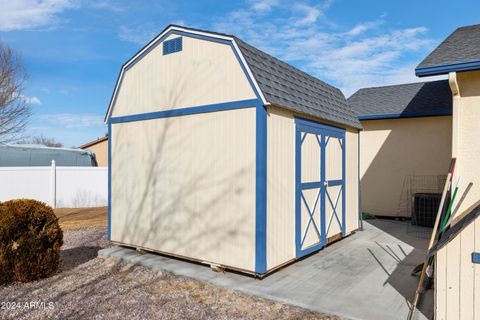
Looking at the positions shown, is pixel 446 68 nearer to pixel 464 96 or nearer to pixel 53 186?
pixel 464 96

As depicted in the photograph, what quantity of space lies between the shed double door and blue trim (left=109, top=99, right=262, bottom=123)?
112 cm

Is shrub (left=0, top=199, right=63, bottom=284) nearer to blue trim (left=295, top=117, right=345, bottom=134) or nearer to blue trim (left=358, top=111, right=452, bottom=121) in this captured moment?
blue trim (left=295, top=117, right=345, bottom=134)

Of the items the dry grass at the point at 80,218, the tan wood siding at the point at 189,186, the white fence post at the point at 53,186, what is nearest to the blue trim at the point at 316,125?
the tan wood siding at the point at 189,186

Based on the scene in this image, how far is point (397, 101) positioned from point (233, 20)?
6241mm

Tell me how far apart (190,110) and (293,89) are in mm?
1839

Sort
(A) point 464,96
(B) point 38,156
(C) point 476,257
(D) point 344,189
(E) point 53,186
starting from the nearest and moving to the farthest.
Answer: (C) point 476,257 → (A) point 464,96 → (D) point 344,189 → (E) point 53,186 → (B) point 38,156

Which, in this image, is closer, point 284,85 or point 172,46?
point 284,85

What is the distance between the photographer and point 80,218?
11.4m

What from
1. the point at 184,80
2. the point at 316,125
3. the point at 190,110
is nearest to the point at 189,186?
the point at 190,110

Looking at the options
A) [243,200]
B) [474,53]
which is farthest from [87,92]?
[474,53]

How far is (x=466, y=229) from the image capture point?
3.18 metres

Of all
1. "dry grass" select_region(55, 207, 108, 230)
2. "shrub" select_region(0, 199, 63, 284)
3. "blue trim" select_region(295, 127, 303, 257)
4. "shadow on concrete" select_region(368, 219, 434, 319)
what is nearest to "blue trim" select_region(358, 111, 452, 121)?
"shadow on concrete" select_region(368, 219, 434, 319)

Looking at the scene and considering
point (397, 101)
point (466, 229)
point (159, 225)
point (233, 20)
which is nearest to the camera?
point (466, 229)

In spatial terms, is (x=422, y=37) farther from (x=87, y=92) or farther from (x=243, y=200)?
(x=87, y=92)
